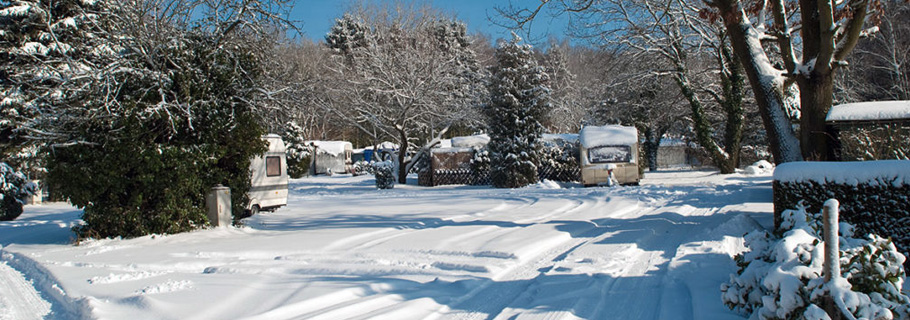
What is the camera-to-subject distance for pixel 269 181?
52.6 feet

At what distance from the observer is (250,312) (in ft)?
16.5

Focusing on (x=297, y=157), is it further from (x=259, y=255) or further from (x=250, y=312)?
(x=250, y=312)

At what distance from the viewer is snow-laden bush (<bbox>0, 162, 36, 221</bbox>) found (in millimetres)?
17484

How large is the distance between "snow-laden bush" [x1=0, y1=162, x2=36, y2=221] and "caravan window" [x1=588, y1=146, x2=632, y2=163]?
19.7 metres

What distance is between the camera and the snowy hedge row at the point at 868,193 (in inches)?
223

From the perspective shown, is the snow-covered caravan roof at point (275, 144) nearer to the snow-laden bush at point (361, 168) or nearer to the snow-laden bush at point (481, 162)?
the snow-laden bush at point (481, 162)

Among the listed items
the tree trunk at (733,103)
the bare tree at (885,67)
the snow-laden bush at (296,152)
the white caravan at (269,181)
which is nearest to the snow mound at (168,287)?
the white caravan at (269,181)

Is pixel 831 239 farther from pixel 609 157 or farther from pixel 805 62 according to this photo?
pixel 609 157

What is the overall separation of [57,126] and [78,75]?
40.1 inches

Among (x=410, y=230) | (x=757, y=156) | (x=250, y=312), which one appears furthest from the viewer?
(x=757, y=156)

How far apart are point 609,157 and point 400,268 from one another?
17997mm

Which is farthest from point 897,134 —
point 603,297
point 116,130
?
point 116,130

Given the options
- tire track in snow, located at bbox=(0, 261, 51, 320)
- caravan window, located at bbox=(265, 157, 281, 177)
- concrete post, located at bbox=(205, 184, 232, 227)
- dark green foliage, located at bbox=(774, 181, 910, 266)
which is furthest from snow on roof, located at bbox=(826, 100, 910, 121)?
caravan window, located at bbox=(265, 157, 281, 177)

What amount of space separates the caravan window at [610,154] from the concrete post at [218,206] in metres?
15.7
